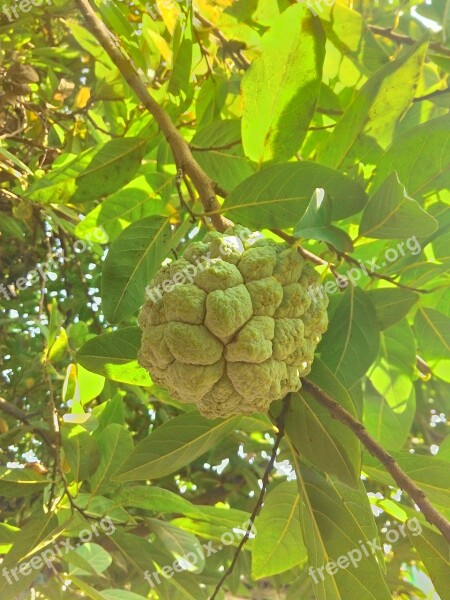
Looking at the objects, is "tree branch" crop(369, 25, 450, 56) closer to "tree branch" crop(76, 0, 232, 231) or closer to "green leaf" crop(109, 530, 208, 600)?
"tree branch" crop(76, 0, 232, 231)

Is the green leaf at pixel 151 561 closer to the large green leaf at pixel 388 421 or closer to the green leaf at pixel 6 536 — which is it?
the green leaf at pixel 6 536

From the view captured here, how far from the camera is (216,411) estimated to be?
44.6 inches

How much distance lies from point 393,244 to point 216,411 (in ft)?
2.62

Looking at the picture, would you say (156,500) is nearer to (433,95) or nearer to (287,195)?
(287,195)

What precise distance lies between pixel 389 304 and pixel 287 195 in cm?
41

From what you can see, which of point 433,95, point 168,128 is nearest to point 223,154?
point 168,128

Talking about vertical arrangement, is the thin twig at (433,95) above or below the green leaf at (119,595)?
above

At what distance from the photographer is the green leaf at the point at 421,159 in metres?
1.38

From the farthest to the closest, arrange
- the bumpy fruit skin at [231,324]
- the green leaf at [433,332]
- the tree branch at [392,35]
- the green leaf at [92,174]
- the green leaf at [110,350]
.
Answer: the tree branch at [392,35] < the green leaf at [433,332] < the green leaf at [92,174] < the green leaf at [110,350] < the bumpy fruit skin at [231,324]

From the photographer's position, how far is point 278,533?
5.82 ft

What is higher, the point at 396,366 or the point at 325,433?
the point at 325,433

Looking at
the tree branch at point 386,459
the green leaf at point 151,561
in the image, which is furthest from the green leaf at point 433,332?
the green leaf at point 151,561

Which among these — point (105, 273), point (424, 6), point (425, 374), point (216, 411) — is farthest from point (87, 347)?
point (424, 6)

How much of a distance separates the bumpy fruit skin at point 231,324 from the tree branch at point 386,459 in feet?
0.29
